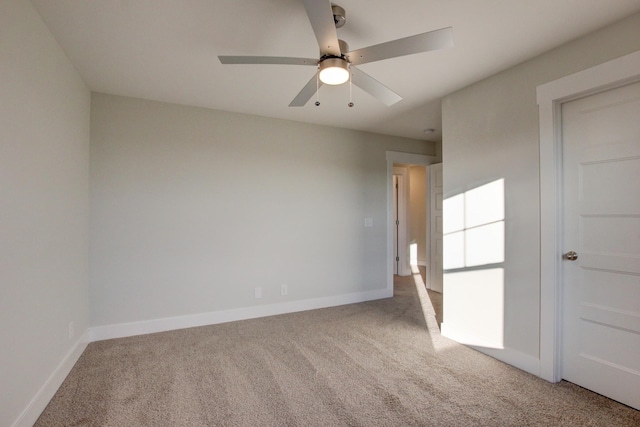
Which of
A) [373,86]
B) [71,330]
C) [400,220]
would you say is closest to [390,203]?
[400,220]

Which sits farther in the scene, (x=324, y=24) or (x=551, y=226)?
(x=551, y=226)

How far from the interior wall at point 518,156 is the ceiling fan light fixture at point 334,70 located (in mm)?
1498

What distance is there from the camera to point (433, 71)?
8.37ft

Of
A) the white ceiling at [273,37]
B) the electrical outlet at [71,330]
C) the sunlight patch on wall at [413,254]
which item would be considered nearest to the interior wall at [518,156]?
the white ceiling at [273,37]

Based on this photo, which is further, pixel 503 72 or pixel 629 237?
pixel 503 72

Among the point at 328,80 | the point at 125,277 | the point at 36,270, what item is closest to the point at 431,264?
the point at 328,80

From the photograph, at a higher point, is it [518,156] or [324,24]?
[324,24]

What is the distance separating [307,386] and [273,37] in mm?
2402

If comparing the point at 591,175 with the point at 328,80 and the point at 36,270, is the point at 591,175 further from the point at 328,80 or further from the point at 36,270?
the point at 36,270

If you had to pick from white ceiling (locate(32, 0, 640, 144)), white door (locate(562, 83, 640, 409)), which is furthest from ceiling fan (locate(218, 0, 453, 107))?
white door (locate(562, 83, 640, 409))

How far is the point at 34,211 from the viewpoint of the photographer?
181 centimetres

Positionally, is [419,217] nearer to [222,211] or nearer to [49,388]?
[222,211]

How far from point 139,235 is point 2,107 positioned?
183 centimetres

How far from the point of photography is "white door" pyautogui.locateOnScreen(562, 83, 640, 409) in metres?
1.91
